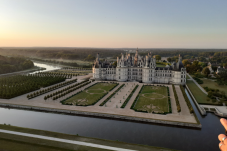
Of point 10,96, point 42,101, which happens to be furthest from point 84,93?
point 10,96

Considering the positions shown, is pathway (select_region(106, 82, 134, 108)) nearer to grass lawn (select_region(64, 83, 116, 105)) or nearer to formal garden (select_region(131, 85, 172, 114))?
formal garden (select_region(131, 85, 172, 114))

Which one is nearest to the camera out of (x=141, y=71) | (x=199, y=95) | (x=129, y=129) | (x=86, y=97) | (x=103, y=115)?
(x=129, y=129)

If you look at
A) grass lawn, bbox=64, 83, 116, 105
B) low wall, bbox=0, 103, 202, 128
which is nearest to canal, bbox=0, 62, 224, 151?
low wall, bbox=0, 103, 202, 128

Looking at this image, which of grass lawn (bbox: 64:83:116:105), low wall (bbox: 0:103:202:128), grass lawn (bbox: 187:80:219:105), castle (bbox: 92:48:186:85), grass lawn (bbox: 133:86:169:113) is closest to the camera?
low wall (bbox: 0:103:202:128)

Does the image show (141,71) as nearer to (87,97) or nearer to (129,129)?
(87,97)

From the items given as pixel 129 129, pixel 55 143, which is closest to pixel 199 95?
pixel 129 129

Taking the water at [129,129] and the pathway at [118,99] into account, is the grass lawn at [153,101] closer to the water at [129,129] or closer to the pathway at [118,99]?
the pathway at [118,99]

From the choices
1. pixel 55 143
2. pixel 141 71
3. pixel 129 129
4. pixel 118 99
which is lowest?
pixel 129 129

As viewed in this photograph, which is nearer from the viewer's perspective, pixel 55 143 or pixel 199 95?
pixel 55 143
